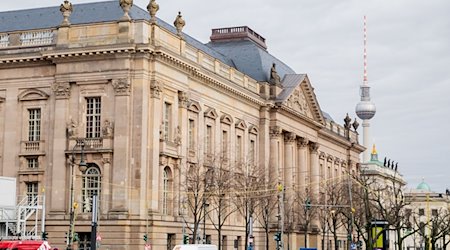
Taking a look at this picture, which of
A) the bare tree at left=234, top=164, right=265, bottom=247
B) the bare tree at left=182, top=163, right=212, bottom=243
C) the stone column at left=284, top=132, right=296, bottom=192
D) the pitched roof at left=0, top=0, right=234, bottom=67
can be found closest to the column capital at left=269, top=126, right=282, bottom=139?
the stone column at left=284, top=132, right=296, bottom=192

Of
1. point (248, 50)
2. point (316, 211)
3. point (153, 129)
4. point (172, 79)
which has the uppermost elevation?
point (248, 50)

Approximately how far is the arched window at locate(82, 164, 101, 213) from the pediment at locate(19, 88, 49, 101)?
7558 mm

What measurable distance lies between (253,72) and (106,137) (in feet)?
118

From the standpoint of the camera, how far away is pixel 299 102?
104 meters

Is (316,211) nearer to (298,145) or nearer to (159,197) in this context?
(298,145)

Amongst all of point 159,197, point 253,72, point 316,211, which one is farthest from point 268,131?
A: point 159,197

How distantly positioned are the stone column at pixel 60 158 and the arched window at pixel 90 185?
110cm

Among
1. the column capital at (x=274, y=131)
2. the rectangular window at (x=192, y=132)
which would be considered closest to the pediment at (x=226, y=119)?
the rectangular window at (x=192, y=132)

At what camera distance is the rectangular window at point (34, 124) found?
7069cm

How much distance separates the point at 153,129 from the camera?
6731 cm

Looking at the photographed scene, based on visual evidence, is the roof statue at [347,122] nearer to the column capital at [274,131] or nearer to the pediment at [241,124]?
the column capital at [274,131]

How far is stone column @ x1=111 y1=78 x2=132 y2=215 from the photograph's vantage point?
65.5 m

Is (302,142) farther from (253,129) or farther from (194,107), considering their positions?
(194,107)

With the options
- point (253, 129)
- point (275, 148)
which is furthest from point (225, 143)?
point (275, 148)
